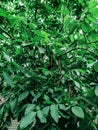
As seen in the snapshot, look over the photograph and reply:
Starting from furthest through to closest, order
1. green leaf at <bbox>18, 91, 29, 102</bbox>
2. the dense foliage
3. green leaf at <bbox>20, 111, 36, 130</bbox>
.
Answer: green leaf at <bbox>18, 91, 29, 102</bbox> → the dense foliage → green leaf at <bbox>20, 111, 36, 130</bbox>

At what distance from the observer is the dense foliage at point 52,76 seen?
60.9 inches

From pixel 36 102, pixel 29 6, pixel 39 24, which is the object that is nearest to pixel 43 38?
pixel 36 102

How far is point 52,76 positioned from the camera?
1.95 meters

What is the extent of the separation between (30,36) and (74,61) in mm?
476

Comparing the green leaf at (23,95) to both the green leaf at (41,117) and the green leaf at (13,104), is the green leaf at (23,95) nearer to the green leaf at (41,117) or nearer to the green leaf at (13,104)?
the green leaf at (13,104)

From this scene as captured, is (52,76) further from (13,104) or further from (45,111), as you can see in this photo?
(45,111)

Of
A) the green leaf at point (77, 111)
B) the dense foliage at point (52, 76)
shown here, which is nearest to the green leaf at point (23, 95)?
the dense foliage at point (52, 76)

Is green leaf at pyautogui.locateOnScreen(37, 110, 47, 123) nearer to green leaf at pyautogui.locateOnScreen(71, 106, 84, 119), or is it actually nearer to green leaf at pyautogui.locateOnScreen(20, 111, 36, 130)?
green leaf at pyautogui.locateOnScreen(20, 111, 36, 130)

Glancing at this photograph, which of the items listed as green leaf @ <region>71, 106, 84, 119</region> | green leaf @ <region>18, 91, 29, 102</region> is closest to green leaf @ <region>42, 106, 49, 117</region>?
green leaf @ <region>71, 106, 84, 119</region>

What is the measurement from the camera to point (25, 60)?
2.24 m

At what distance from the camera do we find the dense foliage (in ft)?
5.07

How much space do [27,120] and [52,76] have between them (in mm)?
581

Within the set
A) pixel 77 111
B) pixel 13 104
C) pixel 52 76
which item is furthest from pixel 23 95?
pixel 77 111

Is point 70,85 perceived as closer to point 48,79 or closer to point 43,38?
point 48,79
